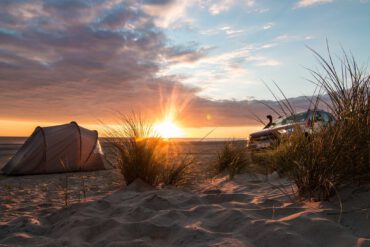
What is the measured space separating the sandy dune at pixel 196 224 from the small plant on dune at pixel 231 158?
109 inches

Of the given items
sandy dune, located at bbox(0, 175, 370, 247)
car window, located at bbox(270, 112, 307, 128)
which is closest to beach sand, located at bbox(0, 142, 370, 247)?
sandy dune, located at bbox(0, 175, 370, 247)

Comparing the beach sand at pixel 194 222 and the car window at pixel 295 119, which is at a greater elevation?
the car window at pixel 295 119

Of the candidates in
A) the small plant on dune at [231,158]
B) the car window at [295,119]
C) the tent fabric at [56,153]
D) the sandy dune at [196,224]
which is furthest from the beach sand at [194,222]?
the tent fabric at [56,153]

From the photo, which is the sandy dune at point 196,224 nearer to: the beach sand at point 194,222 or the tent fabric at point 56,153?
the beach sand at point 194,222

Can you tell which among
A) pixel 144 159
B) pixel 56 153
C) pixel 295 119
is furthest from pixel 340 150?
pixel 56 153

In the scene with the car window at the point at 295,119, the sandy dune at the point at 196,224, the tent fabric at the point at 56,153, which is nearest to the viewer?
the sandy dune at the point at 196,224

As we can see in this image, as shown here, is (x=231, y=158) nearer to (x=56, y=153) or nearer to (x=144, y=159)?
(x=144, y=159)

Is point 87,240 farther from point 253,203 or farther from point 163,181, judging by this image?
point 163,181

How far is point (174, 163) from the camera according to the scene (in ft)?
17.5

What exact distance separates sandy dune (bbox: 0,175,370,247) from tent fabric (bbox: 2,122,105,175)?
5.07 metres

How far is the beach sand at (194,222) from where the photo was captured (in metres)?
2.28

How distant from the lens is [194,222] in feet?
9.05

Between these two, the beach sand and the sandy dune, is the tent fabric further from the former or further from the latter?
the sandy dune

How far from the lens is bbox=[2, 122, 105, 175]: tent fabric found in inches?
327
